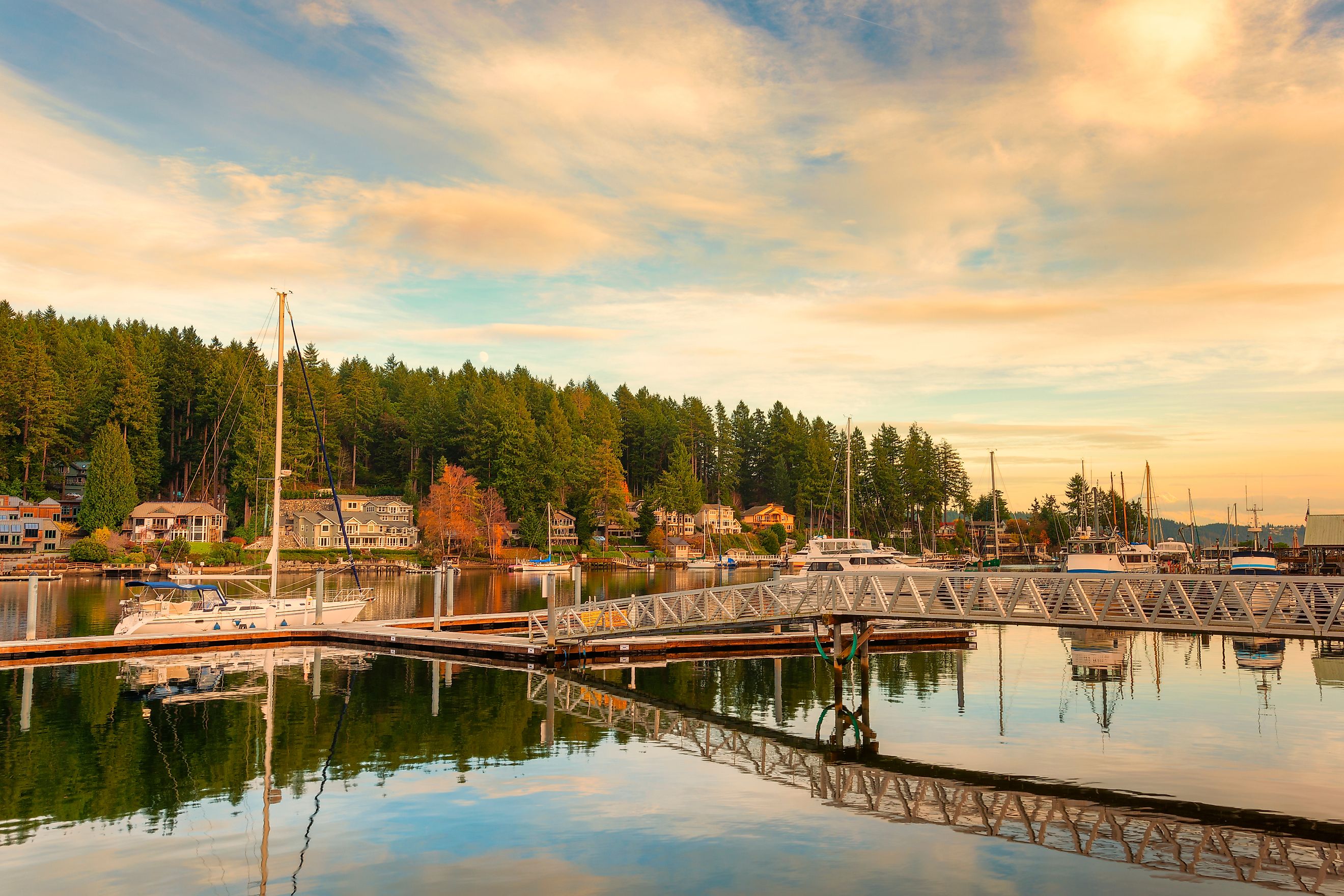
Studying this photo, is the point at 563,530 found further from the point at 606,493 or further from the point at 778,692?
the point at 778,692

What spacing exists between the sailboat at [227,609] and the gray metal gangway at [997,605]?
1250 centimetres

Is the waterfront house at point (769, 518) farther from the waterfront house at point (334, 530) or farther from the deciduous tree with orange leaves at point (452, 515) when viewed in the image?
the waterfront house at point (334, 530)

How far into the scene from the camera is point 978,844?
17406mm

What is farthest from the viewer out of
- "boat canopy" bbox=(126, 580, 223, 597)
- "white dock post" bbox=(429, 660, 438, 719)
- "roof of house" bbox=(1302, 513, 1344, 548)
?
"roof of house" bbox=(1302, 513, 1344, 548)

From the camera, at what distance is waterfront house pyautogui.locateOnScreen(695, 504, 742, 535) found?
155375 mm

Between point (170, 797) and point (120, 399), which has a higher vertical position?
point (120, 399)

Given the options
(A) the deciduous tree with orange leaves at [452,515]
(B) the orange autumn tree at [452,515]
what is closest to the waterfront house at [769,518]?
(A) the deciduous tree with orange leaves at [452,515]

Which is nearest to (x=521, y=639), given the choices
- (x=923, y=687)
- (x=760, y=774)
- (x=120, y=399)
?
(x=923, y=687)

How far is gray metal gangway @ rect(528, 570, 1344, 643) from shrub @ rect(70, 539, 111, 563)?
8145cm

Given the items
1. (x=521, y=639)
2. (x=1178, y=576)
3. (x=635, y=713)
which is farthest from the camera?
(x=521, y=639)

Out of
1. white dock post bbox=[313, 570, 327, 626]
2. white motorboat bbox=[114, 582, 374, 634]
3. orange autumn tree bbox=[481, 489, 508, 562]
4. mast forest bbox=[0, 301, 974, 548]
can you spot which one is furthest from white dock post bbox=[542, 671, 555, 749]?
orange autumn tree bbox=[481, 489, 508, 562]

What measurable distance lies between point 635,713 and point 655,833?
11.4m

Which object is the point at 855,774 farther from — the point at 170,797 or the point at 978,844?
the point at 170,797

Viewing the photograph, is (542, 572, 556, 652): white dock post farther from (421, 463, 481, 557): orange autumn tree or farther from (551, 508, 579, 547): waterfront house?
(551, 508, 579, 547): waterfront house
